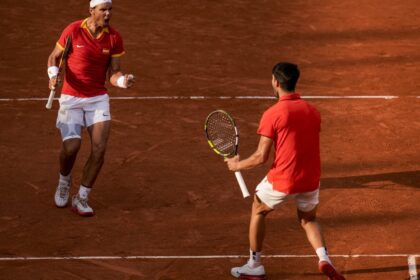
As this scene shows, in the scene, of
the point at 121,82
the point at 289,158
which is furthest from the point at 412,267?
the point at 121,82

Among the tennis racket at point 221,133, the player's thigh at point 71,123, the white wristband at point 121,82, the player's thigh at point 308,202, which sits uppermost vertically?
the white wristband at point 121,82

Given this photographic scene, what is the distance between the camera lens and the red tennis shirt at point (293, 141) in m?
11.1

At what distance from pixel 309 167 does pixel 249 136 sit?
4.62 metres

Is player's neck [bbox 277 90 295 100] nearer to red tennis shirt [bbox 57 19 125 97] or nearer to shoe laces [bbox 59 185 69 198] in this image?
red tennis shirt [bbox 57 19 125 97]

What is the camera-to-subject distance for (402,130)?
53.0ft

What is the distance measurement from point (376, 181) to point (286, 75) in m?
3.71

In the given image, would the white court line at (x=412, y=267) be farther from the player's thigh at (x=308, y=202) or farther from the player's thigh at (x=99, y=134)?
the player's thigh at (x=99, y=134)

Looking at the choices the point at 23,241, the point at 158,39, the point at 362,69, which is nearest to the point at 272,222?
the point at 23,241

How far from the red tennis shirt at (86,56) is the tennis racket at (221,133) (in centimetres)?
174

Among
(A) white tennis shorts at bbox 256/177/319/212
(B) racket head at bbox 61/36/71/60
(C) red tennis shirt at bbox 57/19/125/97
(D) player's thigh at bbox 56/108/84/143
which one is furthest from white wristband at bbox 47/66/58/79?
(A) white tennis shorts at bbox 256/177/319/212

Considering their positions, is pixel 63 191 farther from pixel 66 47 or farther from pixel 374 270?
pixel 374 270

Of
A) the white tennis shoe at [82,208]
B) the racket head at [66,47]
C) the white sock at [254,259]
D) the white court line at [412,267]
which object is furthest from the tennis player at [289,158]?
the racket head at [66,47]

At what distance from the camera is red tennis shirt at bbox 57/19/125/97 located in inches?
525

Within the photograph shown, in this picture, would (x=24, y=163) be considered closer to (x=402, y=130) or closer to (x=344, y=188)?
(x=344, y=188)
